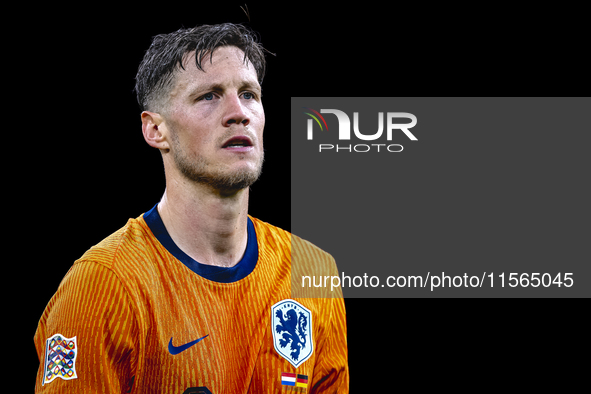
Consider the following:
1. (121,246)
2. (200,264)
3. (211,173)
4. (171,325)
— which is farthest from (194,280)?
(211,173)

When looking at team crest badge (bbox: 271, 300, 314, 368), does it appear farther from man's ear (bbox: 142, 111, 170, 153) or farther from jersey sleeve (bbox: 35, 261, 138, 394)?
man's ear (bbox: 142, 111, 170, 153)

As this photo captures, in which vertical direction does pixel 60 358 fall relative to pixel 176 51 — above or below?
below

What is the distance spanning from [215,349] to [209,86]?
1477 mm

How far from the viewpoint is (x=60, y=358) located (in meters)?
3.79

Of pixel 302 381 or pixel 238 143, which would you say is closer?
pixel 238 143

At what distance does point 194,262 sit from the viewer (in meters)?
4.12

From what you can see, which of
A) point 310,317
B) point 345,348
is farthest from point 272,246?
point 345,348

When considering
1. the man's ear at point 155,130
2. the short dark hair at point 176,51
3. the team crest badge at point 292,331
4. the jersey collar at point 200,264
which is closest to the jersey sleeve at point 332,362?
the team crest badge at point 292,331

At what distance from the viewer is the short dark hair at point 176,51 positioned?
4.16m

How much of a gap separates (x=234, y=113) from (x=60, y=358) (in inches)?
63.8

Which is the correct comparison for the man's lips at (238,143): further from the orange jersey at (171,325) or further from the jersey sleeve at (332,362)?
the jersey sleeve at (332,362)

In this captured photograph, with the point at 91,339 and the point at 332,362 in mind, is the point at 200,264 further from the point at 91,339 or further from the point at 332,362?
the point at 332,362

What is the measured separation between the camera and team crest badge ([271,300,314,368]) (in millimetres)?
4219

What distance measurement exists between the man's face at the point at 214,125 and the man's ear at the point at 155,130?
0.16 feet
